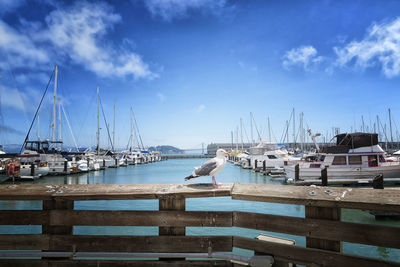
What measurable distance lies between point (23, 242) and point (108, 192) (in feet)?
3.18

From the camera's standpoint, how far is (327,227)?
206 centimetres

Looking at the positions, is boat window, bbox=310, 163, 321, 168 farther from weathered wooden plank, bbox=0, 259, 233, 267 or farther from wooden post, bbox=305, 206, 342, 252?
weathered wooden plank, bbox=0, 259, 233, 267

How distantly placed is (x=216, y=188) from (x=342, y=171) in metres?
21.1

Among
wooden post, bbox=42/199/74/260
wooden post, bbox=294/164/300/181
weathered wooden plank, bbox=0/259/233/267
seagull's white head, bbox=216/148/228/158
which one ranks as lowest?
wooden post, bbox=294/164/300/181

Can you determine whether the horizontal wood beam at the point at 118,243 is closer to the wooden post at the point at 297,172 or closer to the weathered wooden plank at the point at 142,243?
the weathered wooden plank at the point at 142,243

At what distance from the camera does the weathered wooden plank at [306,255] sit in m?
1.93

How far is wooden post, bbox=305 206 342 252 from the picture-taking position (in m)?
2.07

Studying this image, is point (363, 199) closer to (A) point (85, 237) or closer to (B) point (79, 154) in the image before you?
(A) point (85, 237)

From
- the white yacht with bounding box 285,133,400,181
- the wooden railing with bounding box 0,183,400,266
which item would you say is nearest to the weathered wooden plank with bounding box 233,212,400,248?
the wooden railing with bounding box 0,183,400,266

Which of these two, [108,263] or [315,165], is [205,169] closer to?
[108,263]

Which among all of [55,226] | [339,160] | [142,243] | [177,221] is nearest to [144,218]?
[142,243]

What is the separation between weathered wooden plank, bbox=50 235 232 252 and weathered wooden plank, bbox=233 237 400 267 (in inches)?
8.7

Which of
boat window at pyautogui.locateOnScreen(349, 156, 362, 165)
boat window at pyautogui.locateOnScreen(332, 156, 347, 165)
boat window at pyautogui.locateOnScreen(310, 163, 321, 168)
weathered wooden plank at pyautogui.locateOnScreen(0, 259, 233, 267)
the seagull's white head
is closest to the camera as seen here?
weathered wooden plank at pyautogui.locateOnScreen(0, 259, 233, 267)

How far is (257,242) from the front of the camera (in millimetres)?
2322
